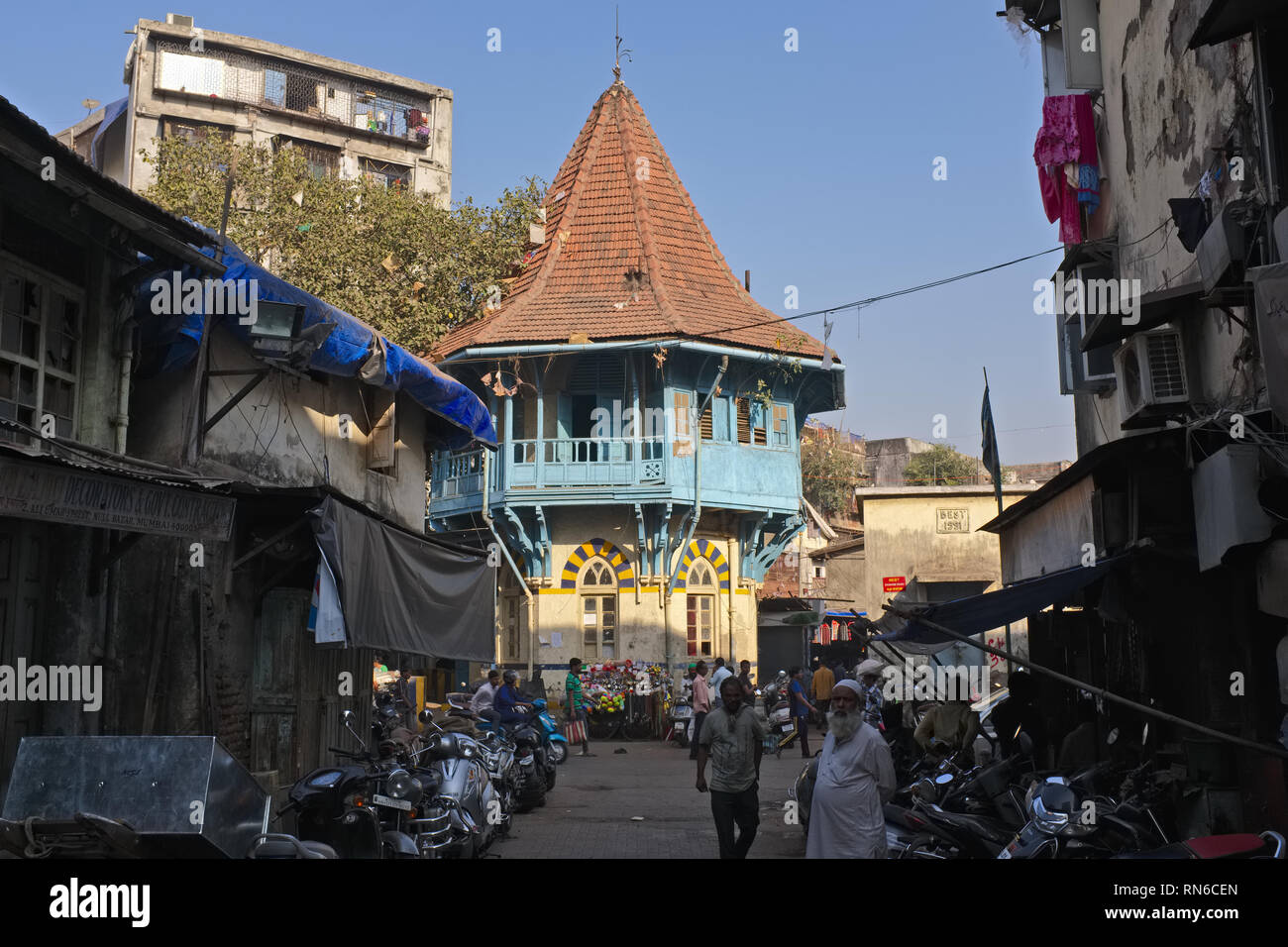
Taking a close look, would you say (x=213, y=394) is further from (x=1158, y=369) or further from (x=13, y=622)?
(x=1158, y=369)

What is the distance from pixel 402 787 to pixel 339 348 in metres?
5.72

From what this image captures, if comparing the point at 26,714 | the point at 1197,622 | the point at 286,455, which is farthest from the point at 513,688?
the point at 1197,622

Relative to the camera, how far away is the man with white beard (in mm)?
7137

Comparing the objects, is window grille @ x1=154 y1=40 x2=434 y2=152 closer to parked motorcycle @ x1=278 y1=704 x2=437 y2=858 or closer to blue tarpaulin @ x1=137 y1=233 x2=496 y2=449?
blue tarpaulin @ x1=137 y1=233 x2=496 y2=449

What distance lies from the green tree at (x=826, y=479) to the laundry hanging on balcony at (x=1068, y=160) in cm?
3698

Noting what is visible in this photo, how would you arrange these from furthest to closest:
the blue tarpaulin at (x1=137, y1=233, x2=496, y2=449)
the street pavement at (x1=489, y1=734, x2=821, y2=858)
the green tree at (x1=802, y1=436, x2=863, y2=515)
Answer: the green tree at (x1=802, y1=436, x2=863, y2=515)
the street pavement at (x1=489, y1=734, x2=821, y2=858)
the blue tarpaulin at (x1=137, y1=233, x2=496, y2=449)

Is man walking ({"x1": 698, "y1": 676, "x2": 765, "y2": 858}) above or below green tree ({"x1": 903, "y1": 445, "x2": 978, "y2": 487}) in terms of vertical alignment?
below

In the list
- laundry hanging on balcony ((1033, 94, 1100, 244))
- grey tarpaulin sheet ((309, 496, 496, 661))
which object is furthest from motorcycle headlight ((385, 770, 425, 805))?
laundry hanging on balcony ((1033, 94, 1100, 244))

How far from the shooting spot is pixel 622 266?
27.8m

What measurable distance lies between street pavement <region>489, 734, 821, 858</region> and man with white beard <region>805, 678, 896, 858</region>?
392 cm

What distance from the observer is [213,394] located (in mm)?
12117

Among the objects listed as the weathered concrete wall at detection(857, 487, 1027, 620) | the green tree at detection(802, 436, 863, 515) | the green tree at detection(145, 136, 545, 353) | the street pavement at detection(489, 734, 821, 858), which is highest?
the green tree at detection(145, 136, 545, 353)

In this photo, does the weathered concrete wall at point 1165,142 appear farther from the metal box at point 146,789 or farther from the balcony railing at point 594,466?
the balcony railing at point 594,466

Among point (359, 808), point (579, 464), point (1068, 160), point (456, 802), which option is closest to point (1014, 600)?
point (456, 802)
